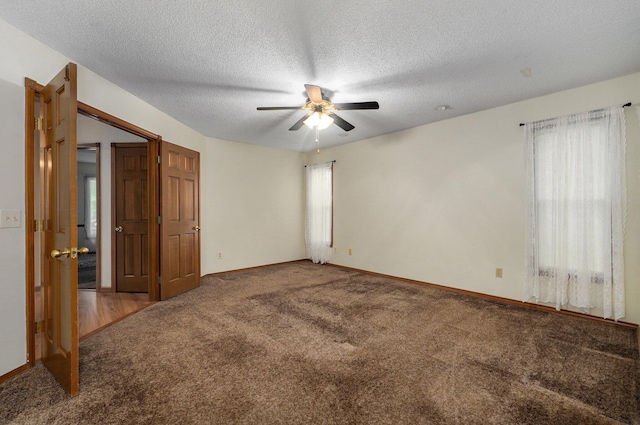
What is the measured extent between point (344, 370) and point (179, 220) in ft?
10.4

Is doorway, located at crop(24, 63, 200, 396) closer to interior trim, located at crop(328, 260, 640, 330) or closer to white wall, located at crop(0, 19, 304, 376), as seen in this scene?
white wall, located at crop(0, 19, 304, 376)

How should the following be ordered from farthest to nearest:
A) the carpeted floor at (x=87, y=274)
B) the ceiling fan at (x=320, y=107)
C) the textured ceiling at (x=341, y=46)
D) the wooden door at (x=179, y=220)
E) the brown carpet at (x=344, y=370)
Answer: the carpeted floor at (x=87, y=274) < the wooden door at (x=179, y=220) < the ceiling fan at (x=320, y=107) < the textured ceiling at (x=341, y=46) < the brown carpet at (x=344, y=370)

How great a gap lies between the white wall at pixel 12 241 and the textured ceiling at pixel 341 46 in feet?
2.16

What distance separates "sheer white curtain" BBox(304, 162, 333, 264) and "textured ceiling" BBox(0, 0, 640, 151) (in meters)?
2.76

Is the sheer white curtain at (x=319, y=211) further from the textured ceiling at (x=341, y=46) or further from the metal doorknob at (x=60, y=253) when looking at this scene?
the metal doorknob at (x=60, y=253)

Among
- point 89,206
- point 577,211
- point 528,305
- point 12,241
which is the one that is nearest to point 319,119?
point 12,241

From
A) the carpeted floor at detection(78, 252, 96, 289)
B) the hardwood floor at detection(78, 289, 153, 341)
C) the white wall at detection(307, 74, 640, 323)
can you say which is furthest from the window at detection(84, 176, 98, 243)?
the white wall at detection(307, 74, 640, 323)

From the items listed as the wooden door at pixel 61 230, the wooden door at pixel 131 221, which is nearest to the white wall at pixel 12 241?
the wooden door at pixel 61 230

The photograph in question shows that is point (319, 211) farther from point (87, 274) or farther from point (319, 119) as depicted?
point (87, 274)

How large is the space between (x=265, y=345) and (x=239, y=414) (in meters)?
0.84

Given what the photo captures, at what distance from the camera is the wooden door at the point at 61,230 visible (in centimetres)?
174

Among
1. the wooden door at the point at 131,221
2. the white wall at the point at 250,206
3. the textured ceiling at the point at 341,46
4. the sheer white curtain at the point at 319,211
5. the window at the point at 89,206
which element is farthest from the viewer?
the window at the point at 89,206

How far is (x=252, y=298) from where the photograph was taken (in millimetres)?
3834

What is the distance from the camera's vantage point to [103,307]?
137 inches
